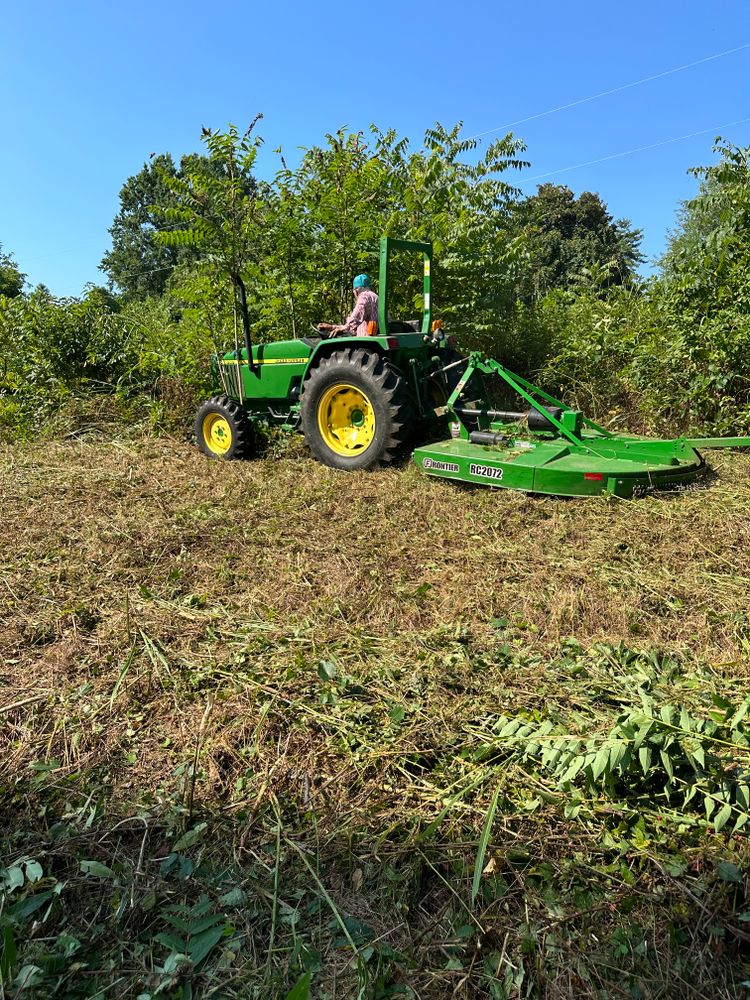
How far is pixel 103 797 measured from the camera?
198cm

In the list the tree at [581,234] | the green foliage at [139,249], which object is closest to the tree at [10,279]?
the green foliage at [139,249]

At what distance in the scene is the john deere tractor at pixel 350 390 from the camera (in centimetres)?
534

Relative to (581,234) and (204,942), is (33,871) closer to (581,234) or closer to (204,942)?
(204,942)

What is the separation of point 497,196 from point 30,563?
691 centimetres

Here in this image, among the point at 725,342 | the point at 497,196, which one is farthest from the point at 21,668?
the point at 497,196

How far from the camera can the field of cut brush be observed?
146cm

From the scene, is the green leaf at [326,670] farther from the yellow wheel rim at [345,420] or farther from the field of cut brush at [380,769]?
the yellow wheel rim at [345,420]

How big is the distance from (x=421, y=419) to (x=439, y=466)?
3.34ft

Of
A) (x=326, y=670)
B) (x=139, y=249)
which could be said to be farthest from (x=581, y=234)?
(x=326, y=670)

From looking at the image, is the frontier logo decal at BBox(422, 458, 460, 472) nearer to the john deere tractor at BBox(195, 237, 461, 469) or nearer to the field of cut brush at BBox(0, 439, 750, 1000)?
the john deere tractor at BBox(195, 237, 461, 469)

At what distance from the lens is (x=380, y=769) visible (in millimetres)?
2020

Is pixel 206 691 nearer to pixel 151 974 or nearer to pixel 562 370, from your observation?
pixel 151 974

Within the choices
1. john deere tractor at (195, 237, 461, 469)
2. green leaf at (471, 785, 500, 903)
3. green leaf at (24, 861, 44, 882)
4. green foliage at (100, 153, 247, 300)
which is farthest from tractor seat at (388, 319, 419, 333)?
green foliage at (100, 153, 247, 300)

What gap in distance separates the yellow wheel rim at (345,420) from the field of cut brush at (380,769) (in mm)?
2040
